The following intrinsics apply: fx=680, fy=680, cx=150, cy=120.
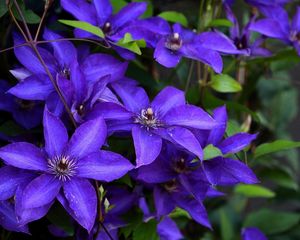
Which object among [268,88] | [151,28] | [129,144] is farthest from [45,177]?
[268,88]

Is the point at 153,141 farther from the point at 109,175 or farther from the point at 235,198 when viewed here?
the point at 235,198

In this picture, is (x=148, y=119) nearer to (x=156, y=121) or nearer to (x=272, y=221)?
(x=156, y=121)

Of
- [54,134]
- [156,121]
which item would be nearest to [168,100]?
[156,121]

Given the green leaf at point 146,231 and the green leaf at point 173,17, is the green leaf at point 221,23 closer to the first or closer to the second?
the green leaf at point 173,17

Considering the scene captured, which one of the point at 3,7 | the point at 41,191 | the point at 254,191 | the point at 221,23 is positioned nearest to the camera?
the point at 41,191

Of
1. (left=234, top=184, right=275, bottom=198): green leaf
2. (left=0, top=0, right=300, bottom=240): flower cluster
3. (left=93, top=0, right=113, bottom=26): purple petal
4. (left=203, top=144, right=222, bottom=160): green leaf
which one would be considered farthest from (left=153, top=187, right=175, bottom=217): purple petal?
(left=234, top=184, right=275, bottom=198): green leaf

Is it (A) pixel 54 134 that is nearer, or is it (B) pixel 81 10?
(A) pixel 54 134

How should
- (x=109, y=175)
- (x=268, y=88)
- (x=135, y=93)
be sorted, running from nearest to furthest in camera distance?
(x=109, y=175) → (x=135, y=93) → (x=268, y=88)
